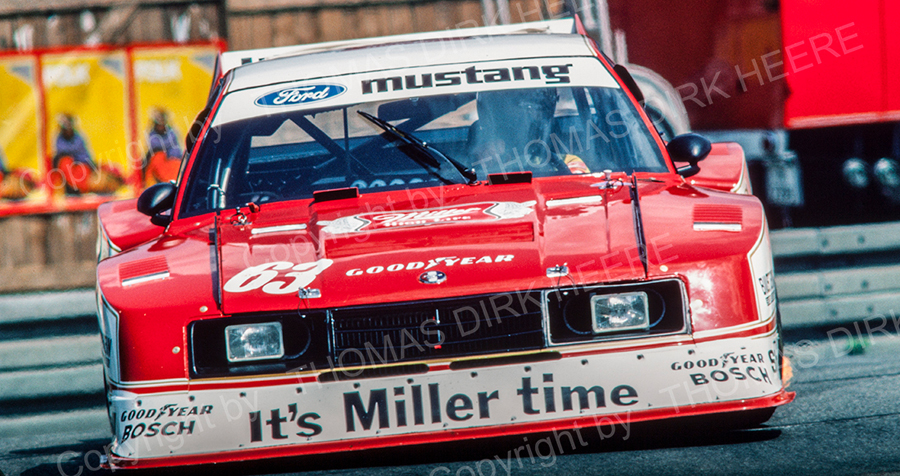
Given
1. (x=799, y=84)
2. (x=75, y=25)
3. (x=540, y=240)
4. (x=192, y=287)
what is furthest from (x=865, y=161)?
(x=75, y=25)

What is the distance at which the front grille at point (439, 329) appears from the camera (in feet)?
10.0

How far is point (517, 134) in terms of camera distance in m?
4.16

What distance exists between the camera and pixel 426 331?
308 centimetres

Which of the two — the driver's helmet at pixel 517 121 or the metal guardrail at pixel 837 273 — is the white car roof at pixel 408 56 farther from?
the metal guardrail at pixel 837 273

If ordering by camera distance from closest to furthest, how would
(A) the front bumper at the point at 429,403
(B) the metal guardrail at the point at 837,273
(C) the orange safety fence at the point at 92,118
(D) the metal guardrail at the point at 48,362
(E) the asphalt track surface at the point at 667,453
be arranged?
(A) the front bumper at the point at 429,403
(E) the asphalt track surface at the point at 667,453
(D) the metal guardrail at the point at 48,362
(B) the metal guardrail at the point at 837,273
(C) the orange safety fence at the point at 92,118

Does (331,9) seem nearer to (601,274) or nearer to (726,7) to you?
(726,7)

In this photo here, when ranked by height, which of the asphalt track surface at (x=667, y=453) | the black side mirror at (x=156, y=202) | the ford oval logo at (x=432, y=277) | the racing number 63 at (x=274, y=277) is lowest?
the asphalt track surface at (x=667, y=453)

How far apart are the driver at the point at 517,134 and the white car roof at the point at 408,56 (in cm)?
28

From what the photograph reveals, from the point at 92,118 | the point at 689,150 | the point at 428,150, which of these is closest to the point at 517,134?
the point at 428,150

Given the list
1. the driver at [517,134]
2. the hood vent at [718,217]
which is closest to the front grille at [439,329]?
the hood vent at [718,217]

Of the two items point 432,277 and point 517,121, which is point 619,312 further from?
point 517,121

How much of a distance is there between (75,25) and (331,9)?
2.38m

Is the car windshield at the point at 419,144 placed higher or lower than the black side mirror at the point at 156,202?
higher

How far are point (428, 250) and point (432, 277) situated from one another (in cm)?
12
